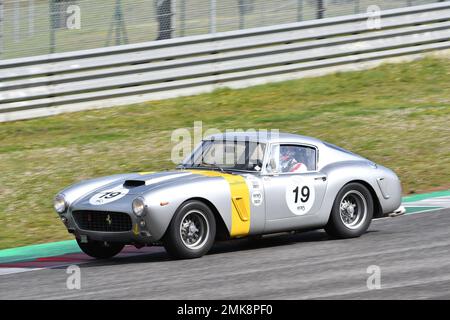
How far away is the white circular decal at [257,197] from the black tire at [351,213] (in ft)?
3.07

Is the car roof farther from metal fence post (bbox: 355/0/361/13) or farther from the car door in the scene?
metal fence post (bbox: 355/0/361/13)

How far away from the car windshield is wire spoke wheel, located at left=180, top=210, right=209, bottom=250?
2.80ft

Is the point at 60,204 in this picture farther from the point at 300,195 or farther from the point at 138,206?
the point at 300,195

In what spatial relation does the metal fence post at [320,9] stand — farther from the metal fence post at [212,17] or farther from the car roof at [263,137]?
the car roof at [263,137]

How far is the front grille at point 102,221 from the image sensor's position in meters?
9.13

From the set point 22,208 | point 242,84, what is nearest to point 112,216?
point 22,208

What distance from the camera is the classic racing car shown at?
912 cm

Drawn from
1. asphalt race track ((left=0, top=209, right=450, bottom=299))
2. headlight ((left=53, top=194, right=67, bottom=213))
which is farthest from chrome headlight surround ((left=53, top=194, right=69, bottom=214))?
asphalt race track ((left=0, top=209, right=450, bottom=299))

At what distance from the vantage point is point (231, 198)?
9.47 m

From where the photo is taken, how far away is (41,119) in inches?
640

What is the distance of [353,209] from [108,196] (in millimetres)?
2681

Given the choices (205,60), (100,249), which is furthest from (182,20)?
(100,249)
